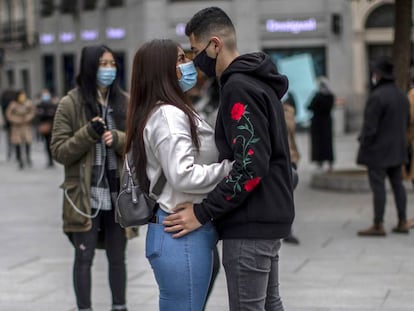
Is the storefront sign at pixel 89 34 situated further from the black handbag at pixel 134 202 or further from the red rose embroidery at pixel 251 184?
the red rose embroidery at pixel 251 184

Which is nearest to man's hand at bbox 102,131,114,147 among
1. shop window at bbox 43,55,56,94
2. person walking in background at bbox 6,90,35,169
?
person walking in background at bbox 6,90,35,169

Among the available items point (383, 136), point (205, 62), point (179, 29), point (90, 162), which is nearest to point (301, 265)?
point (383, 136)

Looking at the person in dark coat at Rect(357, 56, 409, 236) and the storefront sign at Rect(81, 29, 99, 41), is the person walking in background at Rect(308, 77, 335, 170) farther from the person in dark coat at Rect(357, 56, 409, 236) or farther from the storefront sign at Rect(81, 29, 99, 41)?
the storefront sign at Rect(81, 29, 99, 41)

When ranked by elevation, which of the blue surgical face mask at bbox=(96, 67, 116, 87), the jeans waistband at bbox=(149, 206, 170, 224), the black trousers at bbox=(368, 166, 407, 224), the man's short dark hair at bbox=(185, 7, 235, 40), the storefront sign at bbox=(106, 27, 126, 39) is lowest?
the black trousers at bbox=(368, 166, 407, 224)

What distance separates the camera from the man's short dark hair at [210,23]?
3.92 m

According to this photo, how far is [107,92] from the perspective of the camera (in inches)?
→ 240

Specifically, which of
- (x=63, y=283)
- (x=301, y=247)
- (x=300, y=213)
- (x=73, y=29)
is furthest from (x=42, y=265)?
(x=73, y=29)

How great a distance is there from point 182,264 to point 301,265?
4.50 meters

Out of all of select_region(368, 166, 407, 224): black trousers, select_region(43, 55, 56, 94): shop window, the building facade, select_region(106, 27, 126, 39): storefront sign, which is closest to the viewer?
select_region(368, 166, 407, 224): black trousers

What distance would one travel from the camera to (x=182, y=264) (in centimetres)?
387

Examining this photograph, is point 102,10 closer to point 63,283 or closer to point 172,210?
point 63,283

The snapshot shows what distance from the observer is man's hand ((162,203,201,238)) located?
3.82 m

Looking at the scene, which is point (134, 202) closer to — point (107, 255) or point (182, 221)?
point (182, 221)

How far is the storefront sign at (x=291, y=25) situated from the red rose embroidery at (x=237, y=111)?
1095 inches
